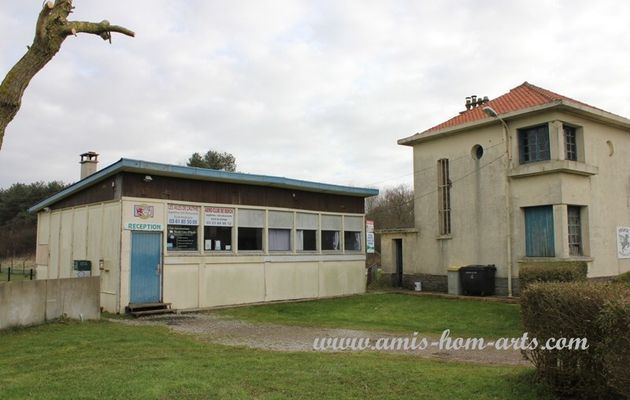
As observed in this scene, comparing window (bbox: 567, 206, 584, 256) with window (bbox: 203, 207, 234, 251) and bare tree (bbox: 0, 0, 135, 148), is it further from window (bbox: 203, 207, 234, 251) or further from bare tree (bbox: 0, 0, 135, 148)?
bare tree (bbox: 0, 0, 135, 148)

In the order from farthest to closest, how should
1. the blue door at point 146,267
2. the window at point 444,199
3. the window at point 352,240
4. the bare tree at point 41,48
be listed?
the window at point 444,199
the window at point 352,240
the blue door at point 146,267
the bare tree at point 41,48

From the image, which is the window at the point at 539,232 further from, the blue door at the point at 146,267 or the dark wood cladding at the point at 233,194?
the blue door at the point at 146,267

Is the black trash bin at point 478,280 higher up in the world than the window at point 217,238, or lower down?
lower down

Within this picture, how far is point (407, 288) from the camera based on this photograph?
22.7 metres

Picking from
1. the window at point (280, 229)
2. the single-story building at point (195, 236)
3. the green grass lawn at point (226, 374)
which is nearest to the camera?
the green grass lawn at point (226, 374)

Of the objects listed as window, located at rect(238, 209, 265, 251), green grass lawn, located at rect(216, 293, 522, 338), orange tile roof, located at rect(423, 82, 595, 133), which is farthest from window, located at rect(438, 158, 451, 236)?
window, located at rect(238, 209, 265, 251)

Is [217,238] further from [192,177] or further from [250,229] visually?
[192,177]

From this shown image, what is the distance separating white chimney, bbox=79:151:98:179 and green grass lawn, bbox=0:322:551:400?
34.5ft

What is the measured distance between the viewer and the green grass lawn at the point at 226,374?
5891 mm

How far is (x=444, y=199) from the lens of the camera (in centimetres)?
2147

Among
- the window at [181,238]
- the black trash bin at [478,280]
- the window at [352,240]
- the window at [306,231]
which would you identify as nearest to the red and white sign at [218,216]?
the window at [181,238]

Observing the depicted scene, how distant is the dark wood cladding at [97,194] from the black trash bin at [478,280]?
1200cm

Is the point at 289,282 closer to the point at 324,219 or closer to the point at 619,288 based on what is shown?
the point at 324,219

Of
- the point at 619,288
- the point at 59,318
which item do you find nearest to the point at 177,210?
the point at 59,318
